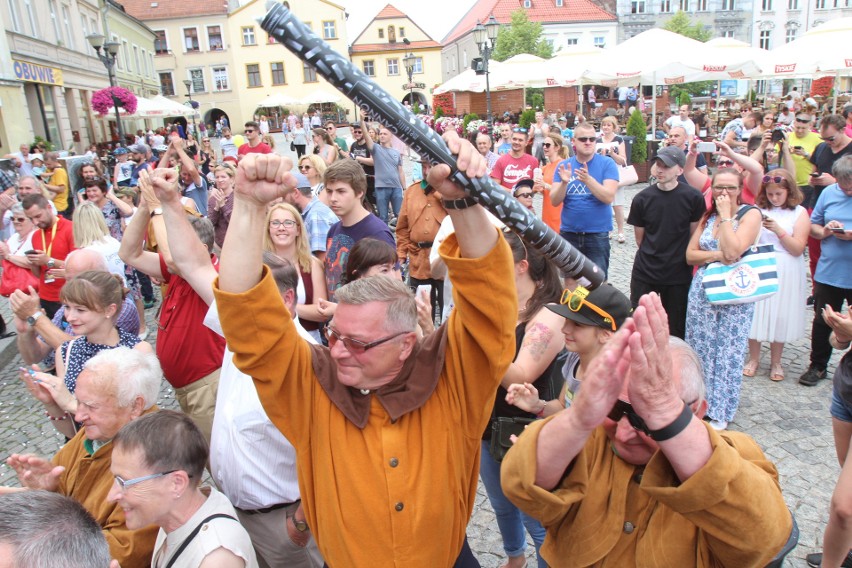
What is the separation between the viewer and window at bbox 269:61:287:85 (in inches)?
2153

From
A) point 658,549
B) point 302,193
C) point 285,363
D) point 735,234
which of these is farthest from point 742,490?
point 302,193

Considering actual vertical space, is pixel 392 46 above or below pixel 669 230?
above

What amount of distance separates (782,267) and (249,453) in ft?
15.5

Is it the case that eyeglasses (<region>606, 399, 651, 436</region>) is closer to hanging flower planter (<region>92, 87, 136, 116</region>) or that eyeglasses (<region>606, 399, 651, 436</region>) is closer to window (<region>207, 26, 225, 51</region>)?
hanging flower planter (<region>92, 87, 136, 116</region>)

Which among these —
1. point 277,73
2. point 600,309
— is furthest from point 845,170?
point 277,73

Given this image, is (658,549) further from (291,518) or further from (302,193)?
(302,193)

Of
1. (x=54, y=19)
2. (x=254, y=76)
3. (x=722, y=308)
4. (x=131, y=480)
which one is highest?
(x=254, y=76)

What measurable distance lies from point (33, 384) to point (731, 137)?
10404 mm

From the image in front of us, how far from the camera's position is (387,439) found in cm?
174

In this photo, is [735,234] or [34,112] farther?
[34,112]

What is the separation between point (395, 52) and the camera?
62.2 meters

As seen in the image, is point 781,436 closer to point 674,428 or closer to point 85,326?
point 674,428

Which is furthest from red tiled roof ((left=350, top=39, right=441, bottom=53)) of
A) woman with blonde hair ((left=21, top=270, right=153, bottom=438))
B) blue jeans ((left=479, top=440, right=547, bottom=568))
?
blue jeans ((left=479, top=440, right=547, bottom=568))

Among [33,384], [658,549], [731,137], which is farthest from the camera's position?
[731,137]
